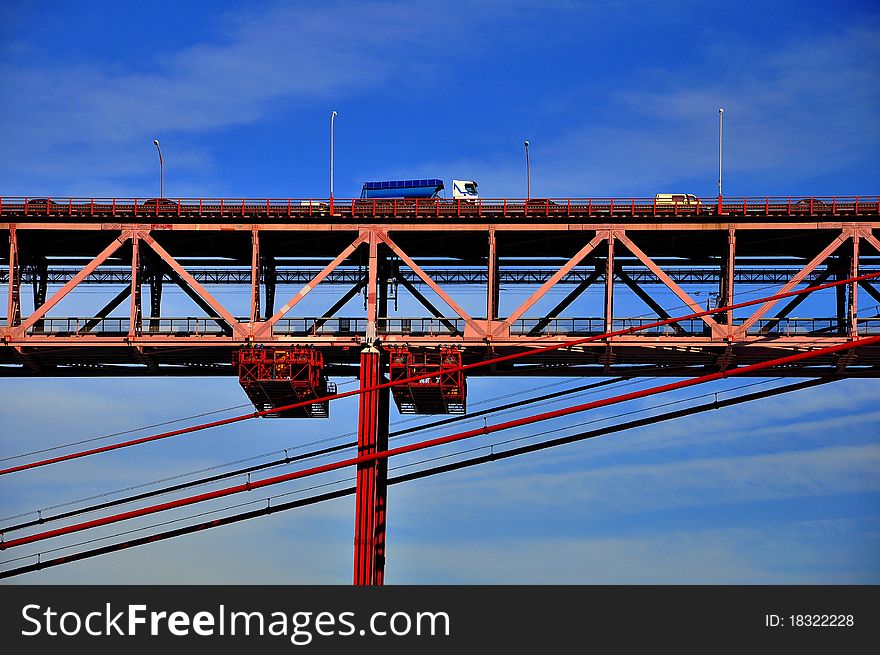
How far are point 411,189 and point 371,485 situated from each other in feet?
61.2

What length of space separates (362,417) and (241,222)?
46.4 ft

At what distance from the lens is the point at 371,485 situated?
88875mm

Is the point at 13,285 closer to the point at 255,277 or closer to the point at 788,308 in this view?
the point at 255,277

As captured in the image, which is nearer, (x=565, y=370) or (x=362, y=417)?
(x=362, y=417)

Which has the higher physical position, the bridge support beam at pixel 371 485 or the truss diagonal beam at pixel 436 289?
the truss diagonal beam at pixel 436 289

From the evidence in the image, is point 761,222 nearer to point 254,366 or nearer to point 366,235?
point 366,235

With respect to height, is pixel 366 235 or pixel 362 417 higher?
pixel 366 235

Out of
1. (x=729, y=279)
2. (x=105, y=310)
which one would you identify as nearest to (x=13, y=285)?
(x=105, y=310)

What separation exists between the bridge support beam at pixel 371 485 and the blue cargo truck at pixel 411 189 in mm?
10489

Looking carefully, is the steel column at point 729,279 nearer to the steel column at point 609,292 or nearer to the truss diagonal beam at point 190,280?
the steel column at point 609,292

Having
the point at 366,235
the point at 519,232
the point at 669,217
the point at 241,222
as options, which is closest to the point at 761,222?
the point at 669,217

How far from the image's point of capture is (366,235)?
9475cm

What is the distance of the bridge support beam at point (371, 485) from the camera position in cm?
8831

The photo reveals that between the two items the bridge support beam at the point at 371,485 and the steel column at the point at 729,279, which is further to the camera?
the steel column at the point at 729,279
